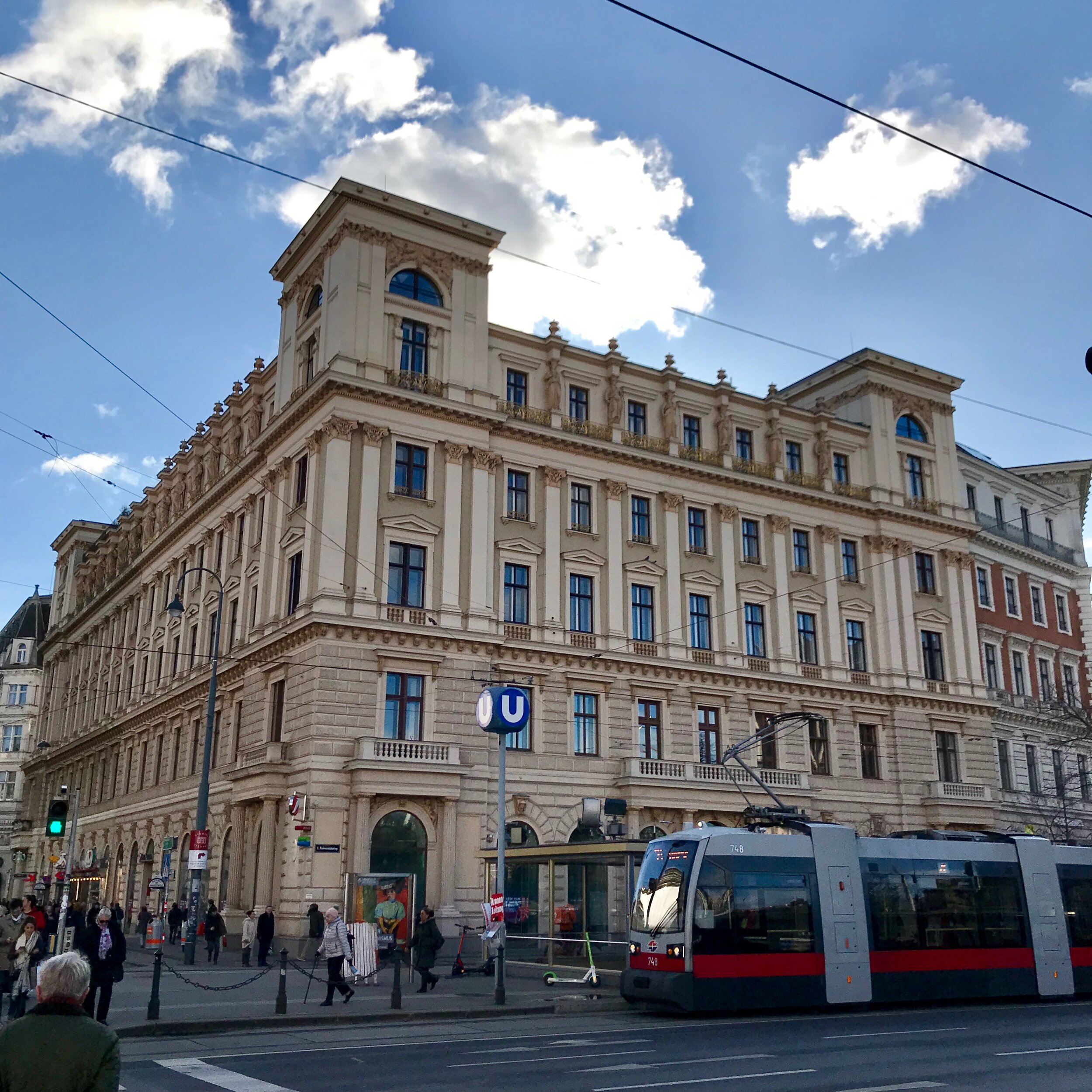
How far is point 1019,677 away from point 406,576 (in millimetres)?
34572

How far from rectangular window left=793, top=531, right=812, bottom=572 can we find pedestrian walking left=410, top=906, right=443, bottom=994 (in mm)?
29966

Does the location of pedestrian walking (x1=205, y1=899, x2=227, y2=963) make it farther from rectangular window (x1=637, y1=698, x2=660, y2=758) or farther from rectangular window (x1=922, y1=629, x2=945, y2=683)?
rectangular window (x1=922, y1=629, x2=945, y2=683)

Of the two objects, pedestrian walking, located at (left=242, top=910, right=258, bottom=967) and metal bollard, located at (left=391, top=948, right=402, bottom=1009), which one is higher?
pedestrian walking, located at (left=242, top=910, right=258, bottom=967)

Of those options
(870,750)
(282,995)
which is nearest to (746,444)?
(870,750)

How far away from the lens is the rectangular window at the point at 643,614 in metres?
47.2

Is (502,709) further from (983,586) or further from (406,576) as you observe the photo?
(983,586)

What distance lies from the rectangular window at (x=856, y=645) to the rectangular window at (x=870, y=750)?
266cm

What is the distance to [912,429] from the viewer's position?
58.6 meters

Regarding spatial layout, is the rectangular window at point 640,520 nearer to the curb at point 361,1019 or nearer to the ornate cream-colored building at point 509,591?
the ornate cream-colored building at point 509,591

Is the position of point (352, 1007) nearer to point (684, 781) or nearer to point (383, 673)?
point (383, 673)

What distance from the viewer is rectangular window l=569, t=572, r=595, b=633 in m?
45.8

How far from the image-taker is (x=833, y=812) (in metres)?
49.6

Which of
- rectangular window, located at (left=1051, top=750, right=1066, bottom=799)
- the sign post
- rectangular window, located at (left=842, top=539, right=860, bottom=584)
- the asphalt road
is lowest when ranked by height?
the asphalt road

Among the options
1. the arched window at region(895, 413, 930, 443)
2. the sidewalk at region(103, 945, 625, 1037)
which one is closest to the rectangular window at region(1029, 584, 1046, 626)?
the arched window at region(895, 413, 930, 443)
